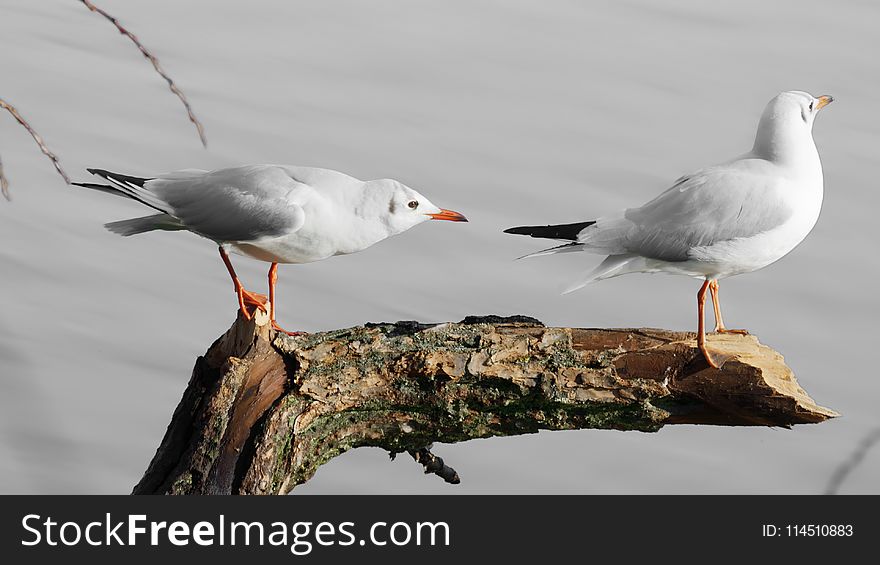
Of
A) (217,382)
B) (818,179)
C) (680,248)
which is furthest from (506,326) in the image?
(818,179)

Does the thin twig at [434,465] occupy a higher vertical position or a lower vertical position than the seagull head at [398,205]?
lower

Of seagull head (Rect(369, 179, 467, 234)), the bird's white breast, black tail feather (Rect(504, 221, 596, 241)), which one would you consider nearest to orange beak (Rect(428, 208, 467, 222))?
seagull head (Rect(369, 179, 467, 234))

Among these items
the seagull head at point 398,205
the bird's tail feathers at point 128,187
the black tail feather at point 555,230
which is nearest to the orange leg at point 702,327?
the black tail feather at point 555,230

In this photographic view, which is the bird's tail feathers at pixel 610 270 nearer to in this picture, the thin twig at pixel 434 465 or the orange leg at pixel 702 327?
the orange leg at pixel 702 327

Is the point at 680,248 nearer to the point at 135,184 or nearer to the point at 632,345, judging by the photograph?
the point at 632,345

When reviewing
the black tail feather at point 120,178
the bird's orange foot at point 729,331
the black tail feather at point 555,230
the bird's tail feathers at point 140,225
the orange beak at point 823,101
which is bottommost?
the bird's orange foot at point 729,331

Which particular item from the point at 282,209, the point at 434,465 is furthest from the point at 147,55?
the point at 434,465

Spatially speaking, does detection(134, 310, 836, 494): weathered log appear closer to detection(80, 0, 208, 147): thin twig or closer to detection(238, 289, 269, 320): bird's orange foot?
detection(238, 289, 269, 320): bird's orange foot

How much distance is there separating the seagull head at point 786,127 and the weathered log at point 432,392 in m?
0.70

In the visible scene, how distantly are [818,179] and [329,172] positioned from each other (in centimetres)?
164

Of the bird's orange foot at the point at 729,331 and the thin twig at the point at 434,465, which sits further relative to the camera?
the thin twig at the point at 434,465

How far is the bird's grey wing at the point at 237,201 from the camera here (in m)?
3.28

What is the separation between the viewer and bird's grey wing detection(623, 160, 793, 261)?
3270 mm

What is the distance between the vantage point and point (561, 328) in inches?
130
